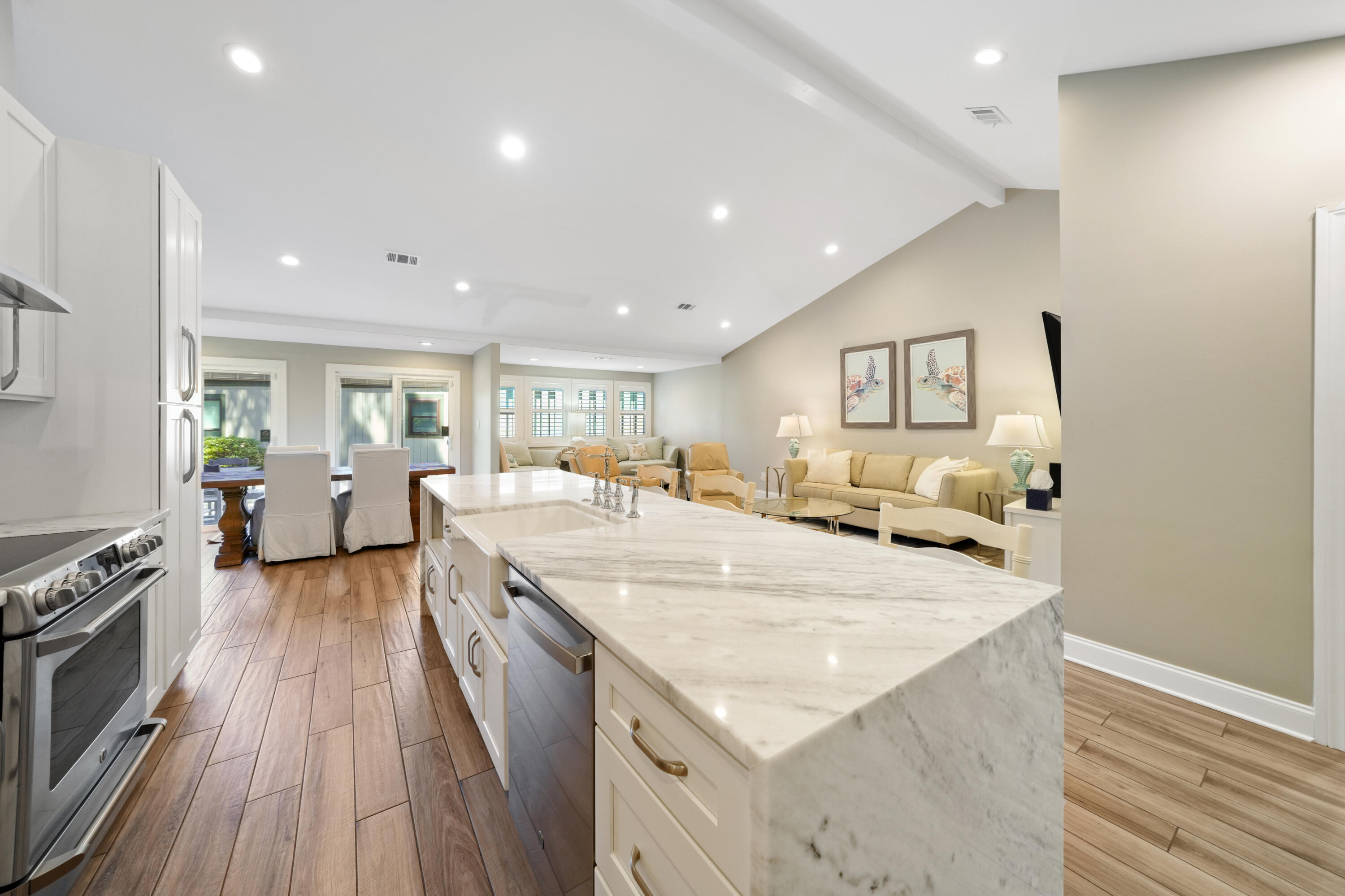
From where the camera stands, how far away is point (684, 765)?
646mm

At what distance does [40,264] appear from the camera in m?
1.70

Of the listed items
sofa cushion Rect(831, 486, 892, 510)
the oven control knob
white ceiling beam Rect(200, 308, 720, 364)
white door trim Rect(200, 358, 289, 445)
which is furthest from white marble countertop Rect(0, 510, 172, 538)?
white door trim Rect(200, 358, 289, 445)

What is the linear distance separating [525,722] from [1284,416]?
2797 millimetres

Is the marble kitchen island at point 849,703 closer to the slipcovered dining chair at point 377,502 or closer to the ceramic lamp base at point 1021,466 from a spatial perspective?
the ceramic lamp base at point 1021,466

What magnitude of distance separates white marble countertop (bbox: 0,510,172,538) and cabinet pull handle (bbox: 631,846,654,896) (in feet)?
5.91

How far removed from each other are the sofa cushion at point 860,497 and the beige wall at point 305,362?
20.6 ft

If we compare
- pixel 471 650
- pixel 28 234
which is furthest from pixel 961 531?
pixel 28 234

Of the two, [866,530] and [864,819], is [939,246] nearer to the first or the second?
[866,530]

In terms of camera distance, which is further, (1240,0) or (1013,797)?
(1240,0)

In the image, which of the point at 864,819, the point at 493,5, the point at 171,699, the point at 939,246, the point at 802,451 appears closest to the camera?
the point at 864,819

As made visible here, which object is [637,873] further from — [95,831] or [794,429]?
[794,429]

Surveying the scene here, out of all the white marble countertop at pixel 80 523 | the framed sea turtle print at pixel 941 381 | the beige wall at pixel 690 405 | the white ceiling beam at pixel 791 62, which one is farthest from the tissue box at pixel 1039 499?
the beige wall at pixel 690 405

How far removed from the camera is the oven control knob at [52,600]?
106 cm

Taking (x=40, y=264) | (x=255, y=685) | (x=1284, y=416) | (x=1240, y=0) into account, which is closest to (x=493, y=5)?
(x=40, y=264)
